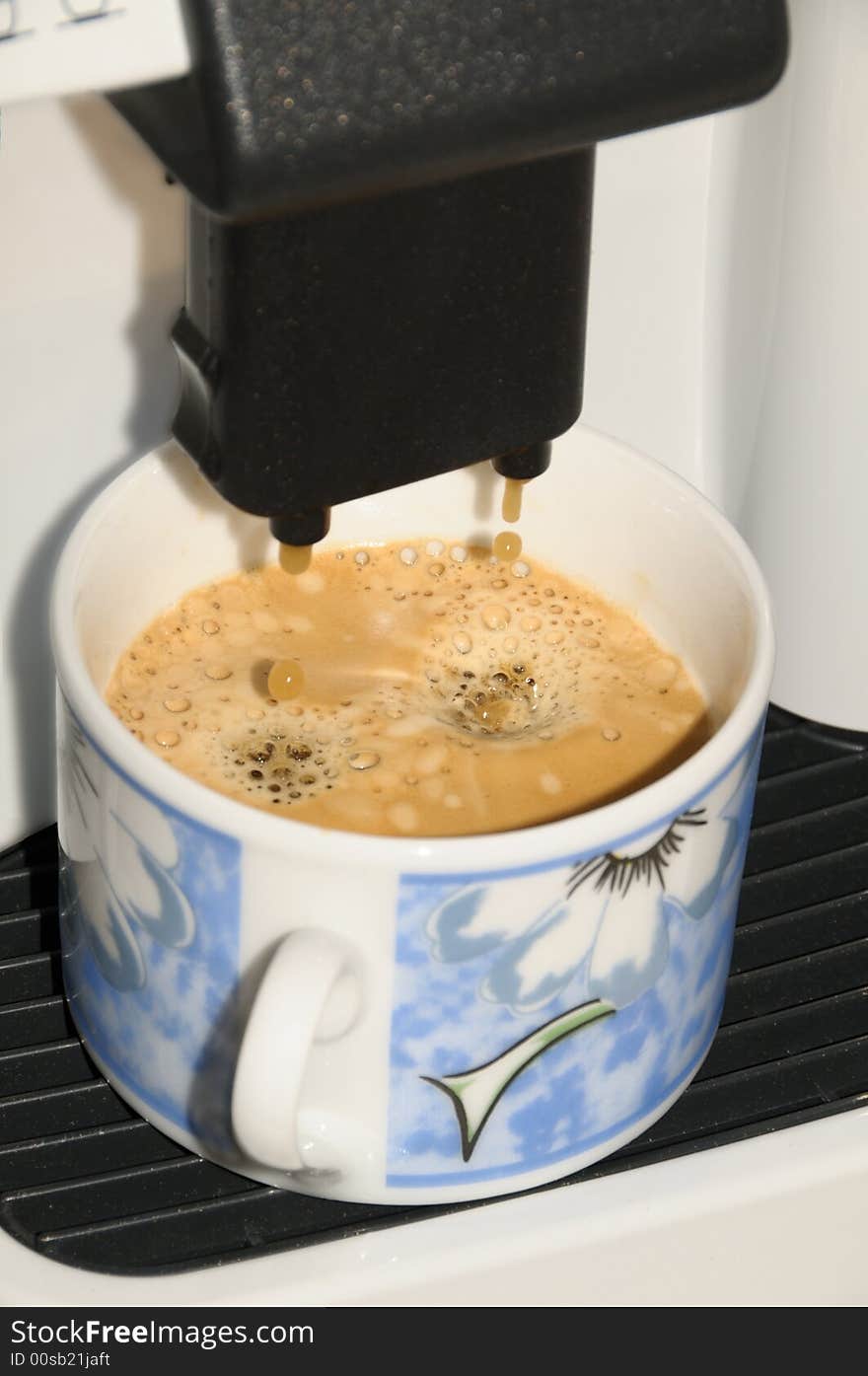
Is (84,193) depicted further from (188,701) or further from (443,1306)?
(443,1306)

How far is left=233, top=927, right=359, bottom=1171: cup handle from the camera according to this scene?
424mm

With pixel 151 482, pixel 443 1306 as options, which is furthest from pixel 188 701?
pixel 443 1306

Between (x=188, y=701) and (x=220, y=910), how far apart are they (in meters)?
0.11

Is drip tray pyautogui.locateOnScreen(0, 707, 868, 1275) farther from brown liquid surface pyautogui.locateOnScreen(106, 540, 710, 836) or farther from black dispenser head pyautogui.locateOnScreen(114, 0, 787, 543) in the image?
black dispenser head pyautogui.locateOnScreen(114, 0, 787, 543)

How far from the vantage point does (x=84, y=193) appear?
53cm

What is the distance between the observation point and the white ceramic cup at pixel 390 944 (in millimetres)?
432

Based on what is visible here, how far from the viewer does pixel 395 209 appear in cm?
38

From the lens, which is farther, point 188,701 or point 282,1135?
point 188,701

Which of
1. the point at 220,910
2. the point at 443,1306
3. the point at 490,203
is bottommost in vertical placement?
the point at 443,1306

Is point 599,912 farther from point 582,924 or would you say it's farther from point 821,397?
point 821,397

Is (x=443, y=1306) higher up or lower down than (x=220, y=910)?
lower down

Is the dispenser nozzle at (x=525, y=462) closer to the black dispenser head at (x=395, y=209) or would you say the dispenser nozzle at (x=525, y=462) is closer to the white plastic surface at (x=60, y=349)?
the black dispenser head at (x=395, y=209)

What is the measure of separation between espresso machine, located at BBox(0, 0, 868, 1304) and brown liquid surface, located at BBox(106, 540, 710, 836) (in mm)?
71

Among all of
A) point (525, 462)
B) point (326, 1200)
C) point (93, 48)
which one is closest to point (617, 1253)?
point (326, 1200)
